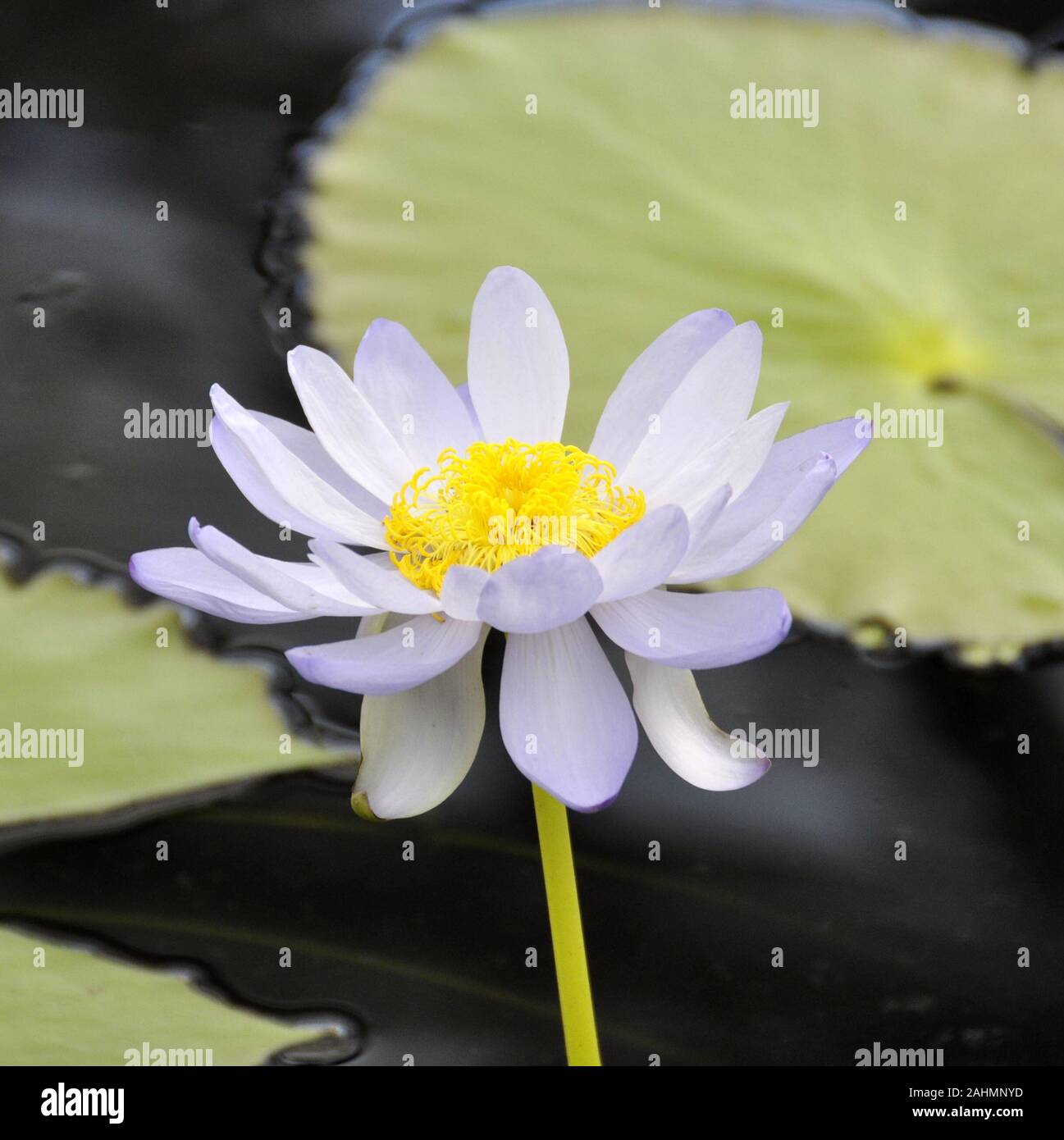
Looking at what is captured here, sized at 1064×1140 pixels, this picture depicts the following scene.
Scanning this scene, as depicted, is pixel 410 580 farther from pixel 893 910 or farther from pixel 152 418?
pixel 152 418

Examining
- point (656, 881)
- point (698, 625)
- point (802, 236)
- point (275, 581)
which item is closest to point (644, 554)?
point (698, 625)

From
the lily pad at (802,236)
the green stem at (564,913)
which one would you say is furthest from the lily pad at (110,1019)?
the lily pad at (802,236)

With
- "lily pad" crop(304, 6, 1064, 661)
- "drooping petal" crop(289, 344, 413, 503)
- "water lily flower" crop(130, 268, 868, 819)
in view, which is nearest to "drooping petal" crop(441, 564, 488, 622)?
"water lily flower" crop(130, 268, 868, 819)

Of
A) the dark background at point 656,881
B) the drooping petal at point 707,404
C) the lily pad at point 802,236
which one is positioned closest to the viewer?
the drooping petal at point 707,404

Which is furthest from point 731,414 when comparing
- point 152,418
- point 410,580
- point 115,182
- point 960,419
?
point 115,182

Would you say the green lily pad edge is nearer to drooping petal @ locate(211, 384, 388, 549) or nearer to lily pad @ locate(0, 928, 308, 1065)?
lily pad @ locate(0, 928, 308, 1065)

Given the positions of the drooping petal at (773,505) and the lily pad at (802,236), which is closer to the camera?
the drooping petal at (773,505)

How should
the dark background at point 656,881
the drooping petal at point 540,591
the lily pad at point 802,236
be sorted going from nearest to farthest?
the drooping petal at point 540,591 → the dark background at point 656,881 → the lily pad at point 802,236

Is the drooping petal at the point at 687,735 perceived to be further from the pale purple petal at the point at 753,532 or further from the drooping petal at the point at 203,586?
the drooping petal at the point at 203,586
